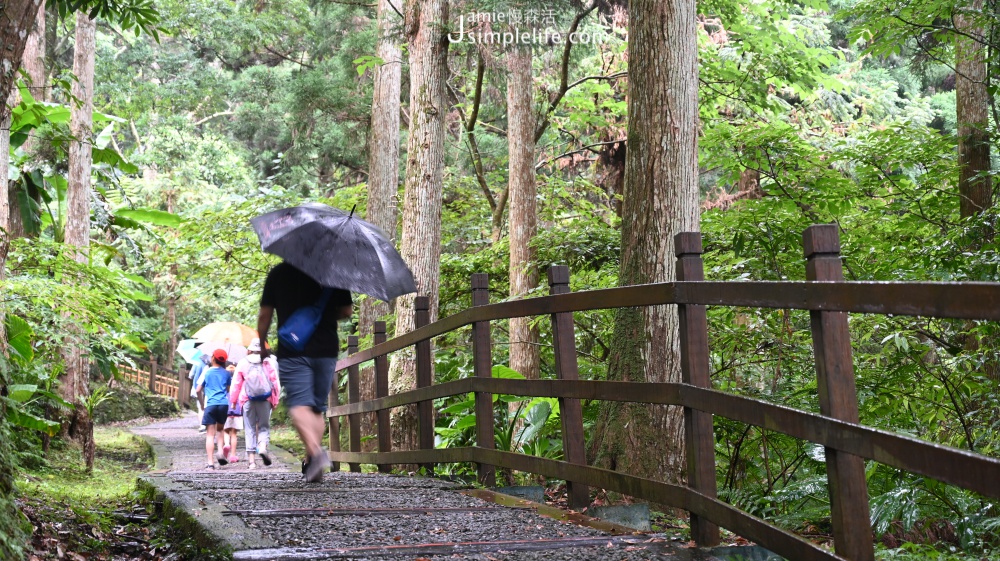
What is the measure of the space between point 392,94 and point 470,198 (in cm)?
264

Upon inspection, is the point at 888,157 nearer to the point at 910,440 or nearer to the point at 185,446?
the point at 910,440

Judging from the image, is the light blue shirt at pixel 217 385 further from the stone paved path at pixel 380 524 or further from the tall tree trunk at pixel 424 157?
the stone paved path at pixel 380 524

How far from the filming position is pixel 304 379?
6105mm

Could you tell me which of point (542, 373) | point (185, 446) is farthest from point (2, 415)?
point (185, 446)

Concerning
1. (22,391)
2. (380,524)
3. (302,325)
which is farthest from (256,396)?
(380,524)

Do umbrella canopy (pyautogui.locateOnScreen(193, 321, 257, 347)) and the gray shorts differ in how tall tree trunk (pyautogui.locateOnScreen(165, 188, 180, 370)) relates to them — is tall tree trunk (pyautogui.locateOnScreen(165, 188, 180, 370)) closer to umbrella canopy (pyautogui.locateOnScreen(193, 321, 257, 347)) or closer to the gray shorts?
umbrella canopy (pyautogui.locateOnScreen(193, 321, 257, 347))

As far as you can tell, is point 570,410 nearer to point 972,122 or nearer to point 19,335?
point 19,335

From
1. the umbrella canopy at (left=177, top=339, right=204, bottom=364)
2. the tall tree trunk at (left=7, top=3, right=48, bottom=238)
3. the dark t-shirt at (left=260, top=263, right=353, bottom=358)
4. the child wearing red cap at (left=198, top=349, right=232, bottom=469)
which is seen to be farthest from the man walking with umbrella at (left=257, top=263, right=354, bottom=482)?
the umbrella canopy at (left=177, top=339, right=204, bottom=364)

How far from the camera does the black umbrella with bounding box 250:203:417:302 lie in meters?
5.85

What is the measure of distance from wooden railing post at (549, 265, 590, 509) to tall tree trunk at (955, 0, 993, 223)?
223 inches

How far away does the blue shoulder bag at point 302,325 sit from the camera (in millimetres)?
6043

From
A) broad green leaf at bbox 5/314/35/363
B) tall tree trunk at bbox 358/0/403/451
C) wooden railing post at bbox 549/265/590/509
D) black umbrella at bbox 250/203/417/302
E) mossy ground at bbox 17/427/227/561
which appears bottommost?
mossy ground at bbox 17/427/227/561

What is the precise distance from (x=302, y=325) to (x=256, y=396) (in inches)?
231

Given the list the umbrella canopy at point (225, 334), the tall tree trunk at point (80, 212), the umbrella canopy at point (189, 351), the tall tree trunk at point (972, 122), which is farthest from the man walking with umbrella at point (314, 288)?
the umbrella canopy at point (189, 351)
